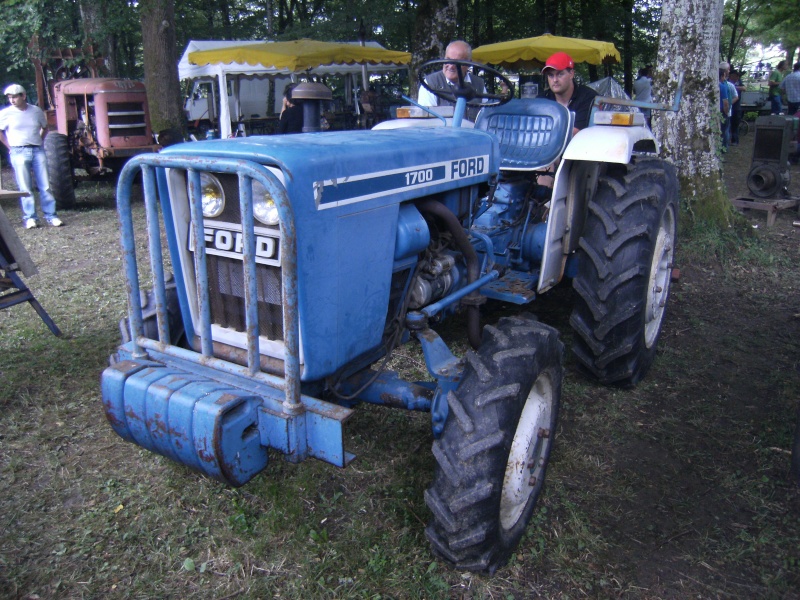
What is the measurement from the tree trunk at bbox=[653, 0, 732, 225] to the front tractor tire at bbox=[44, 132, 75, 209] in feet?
24.2

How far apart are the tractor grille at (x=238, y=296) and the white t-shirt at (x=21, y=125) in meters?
6.97

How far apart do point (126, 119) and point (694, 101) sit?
7.70 metres

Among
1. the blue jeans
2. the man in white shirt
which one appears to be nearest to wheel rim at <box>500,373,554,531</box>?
the man in white shirt

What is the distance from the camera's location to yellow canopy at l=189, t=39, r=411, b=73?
1293 cm

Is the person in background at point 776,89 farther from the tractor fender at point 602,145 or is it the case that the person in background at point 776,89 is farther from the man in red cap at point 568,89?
the tractor fender at point 602,145

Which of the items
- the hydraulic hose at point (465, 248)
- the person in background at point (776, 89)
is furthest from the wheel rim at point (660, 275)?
the person in background at point (776, 89)

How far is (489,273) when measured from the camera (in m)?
3.15

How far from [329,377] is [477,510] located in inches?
27.1

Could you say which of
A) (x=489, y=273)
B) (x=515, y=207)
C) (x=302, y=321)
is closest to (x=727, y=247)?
(x=515, y=207)

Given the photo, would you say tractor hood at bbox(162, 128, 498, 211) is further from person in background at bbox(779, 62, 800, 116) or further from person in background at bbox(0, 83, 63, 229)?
person in background at bbox(779, 62, 800, 116)

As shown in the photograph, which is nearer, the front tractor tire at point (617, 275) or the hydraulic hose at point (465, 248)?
the hydraulic hose at point (465, 248)

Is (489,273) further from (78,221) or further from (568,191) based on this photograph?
(78,221)

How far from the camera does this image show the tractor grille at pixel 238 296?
2.19 meters

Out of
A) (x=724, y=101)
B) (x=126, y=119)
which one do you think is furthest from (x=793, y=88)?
(x=126, y=119)
